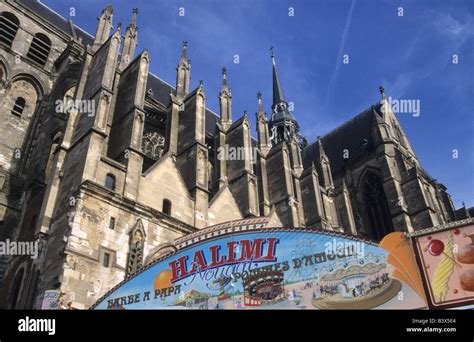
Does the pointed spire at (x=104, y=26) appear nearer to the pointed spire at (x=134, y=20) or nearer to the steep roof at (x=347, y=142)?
the pointed spire at (x=134, y=20)

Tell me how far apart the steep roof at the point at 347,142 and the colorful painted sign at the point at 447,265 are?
81.2ft

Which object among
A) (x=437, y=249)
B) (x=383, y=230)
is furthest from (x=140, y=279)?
(x=383, y=230)

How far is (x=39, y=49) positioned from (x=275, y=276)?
20073mm

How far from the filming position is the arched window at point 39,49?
2172cm

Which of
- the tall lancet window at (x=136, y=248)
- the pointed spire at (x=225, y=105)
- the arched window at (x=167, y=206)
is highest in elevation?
the pointed spire at (x=225, y=105)

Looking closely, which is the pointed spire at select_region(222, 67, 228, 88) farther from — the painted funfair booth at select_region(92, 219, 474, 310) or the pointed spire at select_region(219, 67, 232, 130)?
the painted funfair booth at select_region(92, 219, 474, 310)

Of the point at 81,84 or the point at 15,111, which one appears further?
the point at 15,111

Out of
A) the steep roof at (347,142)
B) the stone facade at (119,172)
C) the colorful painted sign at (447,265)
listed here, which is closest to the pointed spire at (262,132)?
the stone facade at (119,172)

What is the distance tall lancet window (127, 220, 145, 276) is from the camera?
12.5 metres

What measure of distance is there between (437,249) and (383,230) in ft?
72.6

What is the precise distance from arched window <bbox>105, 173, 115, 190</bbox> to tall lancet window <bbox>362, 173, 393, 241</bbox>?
1974 cm

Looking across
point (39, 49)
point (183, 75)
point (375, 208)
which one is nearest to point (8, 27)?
point (39, 49)

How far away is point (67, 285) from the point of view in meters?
10.7

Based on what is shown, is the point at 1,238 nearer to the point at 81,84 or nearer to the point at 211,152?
the point at 81,84
